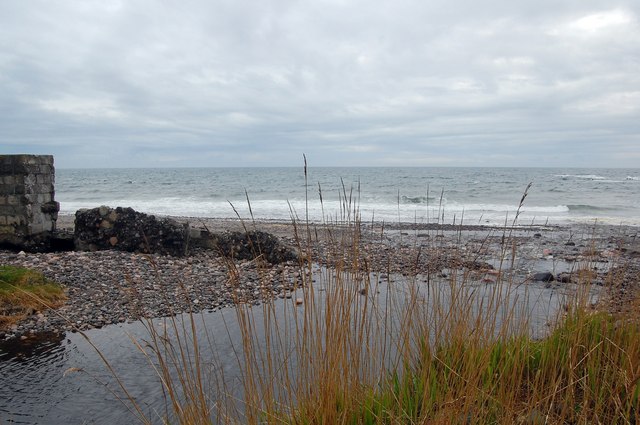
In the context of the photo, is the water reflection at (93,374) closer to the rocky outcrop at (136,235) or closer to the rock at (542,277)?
the rock at (542,277)

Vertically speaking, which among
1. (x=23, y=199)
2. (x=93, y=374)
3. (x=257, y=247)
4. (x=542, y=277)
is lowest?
(x=93, y=374)

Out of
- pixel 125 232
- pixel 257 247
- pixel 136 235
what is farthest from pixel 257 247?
pixel 125 232

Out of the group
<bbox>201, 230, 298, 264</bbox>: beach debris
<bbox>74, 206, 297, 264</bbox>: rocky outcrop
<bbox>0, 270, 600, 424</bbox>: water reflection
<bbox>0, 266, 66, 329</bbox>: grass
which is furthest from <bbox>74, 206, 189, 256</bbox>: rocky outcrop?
<bbox>0, 270, 600, 424</bbox>: water reflection

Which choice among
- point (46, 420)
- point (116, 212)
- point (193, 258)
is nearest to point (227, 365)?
point (46, 420)

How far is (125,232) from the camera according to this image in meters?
10.2

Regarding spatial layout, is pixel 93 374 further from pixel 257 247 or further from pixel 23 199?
pixel 23 199

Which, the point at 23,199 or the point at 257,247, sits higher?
the point at 23,199

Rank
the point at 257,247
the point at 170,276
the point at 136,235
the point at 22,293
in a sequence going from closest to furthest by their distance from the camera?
the point at 22,293
the point at 170,276
the point at 257,247
the point at 136,235

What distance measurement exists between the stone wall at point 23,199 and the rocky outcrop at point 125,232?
2.72 feet

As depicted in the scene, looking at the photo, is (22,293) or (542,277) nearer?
(22,293)

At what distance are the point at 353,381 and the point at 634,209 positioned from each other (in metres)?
26.8

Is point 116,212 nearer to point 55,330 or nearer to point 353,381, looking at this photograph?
point 55,330

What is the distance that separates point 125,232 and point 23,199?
2.16 meters

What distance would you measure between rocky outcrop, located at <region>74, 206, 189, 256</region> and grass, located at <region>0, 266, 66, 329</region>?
2955 mm
